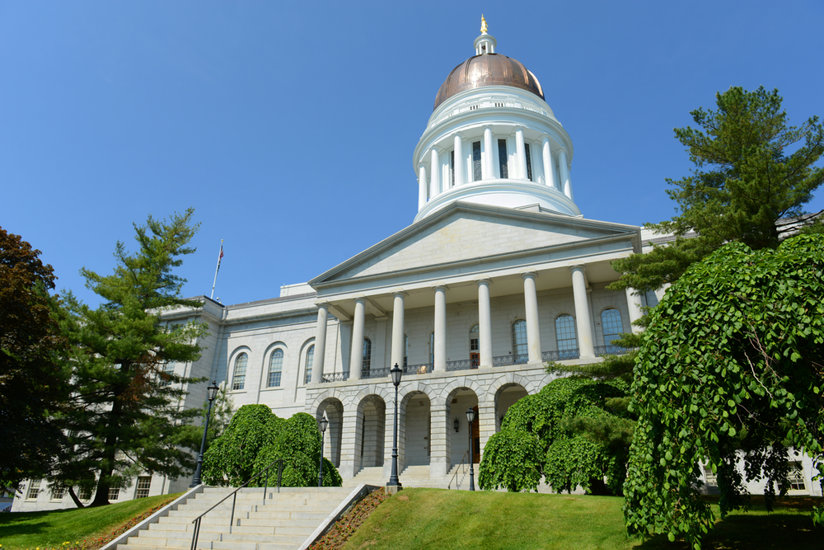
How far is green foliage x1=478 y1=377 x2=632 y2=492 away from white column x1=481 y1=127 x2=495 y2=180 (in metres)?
24.0

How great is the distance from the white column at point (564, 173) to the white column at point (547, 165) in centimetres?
138

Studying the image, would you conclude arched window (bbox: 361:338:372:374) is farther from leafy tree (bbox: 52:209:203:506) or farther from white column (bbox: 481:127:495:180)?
white column (bbox: 481:127:495:180)

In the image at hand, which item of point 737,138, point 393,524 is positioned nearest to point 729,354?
point 393,524

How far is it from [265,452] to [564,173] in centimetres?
3255

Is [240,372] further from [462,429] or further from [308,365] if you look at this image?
[462,429]

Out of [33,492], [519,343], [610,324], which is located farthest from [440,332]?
[33,492]

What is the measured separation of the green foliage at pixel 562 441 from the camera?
1653cm

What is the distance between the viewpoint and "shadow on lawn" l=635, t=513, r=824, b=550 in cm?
936

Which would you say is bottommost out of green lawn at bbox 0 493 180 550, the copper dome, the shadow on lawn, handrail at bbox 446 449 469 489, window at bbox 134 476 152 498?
green lawn at bbox 0 493 180 550

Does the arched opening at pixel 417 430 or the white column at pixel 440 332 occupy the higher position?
the white column at pixel 440 332

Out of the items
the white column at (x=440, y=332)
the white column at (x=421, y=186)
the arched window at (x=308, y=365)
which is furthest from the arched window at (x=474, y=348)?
the white column at (x=421, y=186)

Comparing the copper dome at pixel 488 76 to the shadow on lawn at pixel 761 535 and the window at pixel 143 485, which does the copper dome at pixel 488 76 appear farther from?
the shadow on lawn at pixel 761 535

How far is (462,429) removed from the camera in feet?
95.1

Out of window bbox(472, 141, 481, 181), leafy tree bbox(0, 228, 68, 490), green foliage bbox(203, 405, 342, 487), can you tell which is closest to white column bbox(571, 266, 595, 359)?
green foliage bbox(203, 405, 342, 487)
